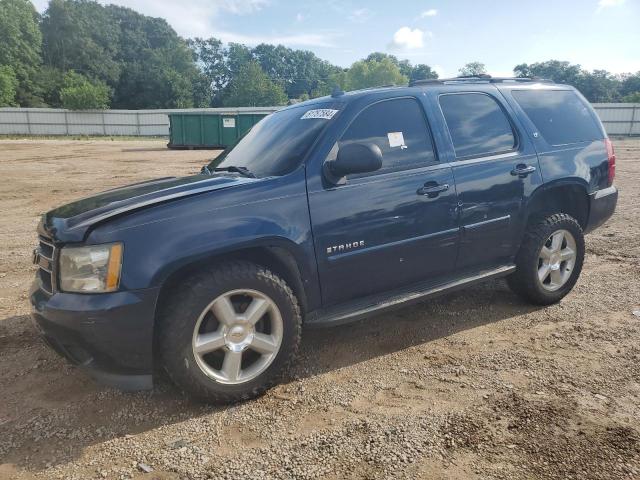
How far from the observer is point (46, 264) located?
9.32 feet

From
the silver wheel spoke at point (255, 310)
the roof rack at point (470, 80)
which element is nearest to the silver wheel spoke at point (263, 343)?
the silver wheel spoke at point (255, 310)

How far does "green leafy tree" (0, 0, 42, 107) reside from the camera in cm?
6012

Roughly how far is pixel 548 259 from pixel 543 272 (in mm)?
125

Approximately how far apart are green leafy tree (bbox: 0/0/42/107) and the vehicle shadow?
67.5m

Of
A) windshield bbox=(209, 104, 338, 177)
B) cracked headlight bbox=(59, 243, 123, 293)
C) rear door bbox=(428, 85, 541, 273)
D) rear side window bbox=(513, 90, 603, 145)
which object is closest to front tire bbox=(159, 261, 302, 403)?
cracked headlight bbox=(59, 243, 123, 293)

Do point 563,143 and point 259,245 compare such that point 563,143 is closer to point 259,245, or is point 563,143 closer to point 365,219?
point 365,219

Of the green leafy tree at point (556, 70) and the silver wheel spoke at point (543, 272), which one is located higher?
the green leafy tree at point (556, 70)

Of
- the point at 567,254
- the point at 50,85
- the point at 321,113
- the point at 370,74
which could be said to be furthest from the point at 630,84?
the point at 321,113

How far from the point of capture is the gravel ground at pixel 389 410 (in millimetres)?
2357

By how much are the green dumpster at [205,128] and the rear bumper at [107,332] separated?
26.8m

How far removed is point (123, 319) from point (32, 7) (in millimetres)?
89686

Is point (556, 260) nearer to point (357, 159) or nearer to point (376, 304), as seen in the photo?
point (376, 304)

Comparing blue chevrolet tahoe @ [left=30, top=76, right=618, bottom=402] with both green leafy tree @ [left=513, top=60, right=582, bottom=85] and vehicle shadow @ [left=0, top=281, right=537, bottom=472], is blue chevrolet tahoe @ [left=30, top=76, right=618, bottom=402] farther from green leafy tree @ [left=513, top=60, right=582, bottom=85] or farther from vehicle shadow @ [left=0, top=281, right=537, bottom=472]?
green leafy tree @ [left=513, top=60, right=582, bottom=85]

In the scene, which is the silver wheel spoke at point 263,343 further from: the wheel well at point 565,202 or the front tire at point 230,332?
the wheel well at point 565,202
